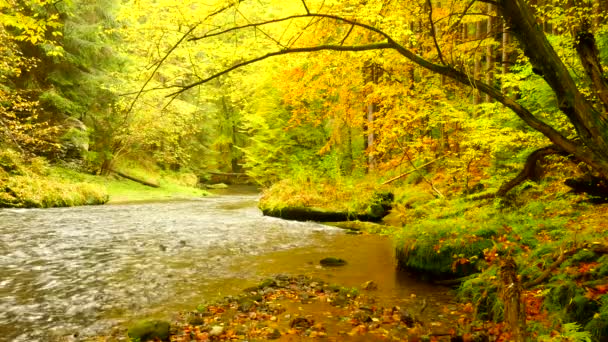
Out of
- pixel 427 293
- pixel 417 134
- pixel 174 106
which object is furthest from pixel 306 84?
pixel 174 106

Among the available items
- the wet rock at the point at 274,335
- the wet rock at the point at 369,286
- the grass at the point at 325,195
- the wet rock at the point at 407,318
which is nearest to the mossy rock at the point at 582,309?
the wet rock at the point at 407,318

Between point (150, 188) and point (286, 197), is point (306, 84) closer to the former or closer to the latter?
point (286, 197)

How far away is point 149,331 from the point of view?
5.36 m

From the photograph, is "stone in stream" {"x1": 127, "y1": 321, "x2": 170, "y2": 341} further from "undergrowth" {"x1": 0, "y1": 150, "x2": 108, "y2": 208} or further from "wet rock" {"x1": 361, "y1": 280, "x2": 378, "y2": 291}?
"undergrowth" {"x1": 0, "y1": 150, "x2": 108, "y2": 208}

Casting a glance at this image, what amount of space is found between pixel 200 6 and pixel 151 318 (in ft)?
16.4

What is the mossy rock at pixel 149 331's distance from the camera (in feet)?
17.4

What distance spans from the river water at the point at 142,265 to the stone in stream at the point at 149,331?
0.55m

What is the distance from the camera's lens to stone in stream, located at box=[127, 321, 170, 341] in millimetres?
5297

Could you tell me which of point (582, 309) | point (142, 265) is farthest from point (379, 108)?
point (582, 309)

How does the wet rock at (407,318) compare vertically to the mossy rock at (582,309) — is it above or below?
below

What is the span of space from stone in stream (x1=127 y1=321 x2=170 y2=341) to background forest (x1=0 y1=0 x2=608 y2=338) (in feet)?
9.35

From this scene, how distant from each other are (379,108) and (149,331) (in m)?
14.5

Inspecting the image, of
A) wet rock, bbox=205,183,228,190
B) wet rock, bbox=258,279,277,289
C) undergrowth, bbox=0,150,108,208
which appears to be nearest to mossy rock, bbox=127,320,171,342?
wet rock, bbox=258,279,277,289

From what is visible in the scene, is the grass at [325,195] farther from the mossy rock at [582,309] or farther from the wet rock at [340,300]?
the mossy rock at [582,309]
